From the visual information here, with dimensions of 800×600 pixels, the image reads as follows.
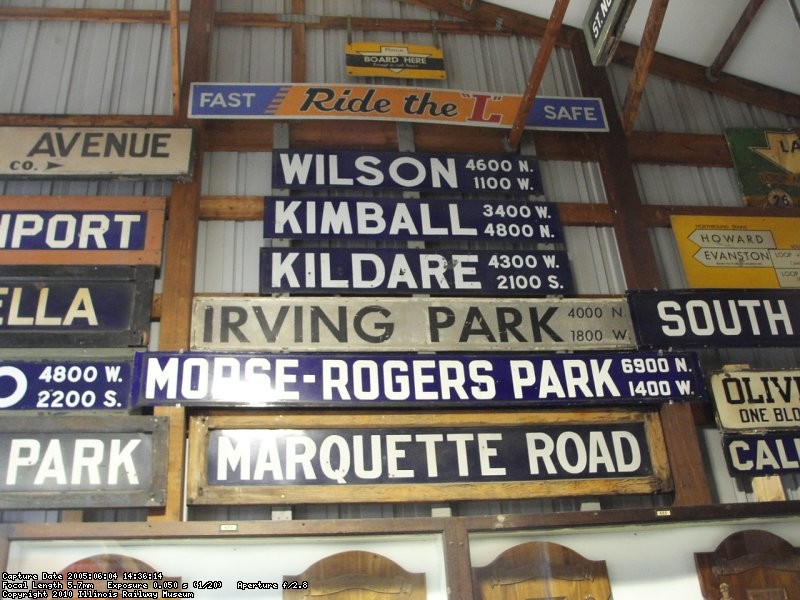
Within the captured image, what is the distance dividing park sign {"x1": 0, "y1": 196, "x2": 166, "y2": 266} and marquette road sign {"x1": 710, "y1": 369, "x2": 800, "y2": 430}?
14.4 ft

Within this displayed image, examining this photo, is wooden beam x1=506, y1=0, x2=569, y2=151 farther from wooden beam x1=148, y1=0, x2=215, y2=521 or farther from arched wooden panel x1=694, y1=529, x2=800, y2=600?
arched wooden panel x1=694, y1=529, x2=800, y2=600

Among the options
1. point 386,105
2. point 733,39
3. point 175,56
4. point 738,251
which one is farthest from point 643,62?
point 175,56

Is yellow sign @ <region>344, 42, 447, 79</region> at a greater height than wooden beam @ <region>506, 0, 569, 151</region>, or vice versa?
yellow sign @ <region>344, 42, 447, 79</region>

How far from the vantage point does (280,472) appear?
5.43 metres

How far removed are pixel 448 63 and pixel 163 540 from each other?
520cm

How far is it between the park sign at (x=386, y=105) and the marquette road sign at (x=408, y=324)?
1.79 m

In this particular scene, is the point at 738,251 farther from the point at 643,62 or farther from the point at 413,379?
the point at 413,379

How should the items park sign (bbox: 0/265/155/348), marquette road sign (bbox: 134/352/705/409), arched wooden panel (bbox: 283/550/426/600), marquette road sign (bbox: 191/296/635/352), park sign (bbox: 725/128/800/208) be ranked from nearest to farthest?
arched wooden panel (bbox: 283/550/426/600) → marquette road sign (bbox: 134/352/705/409) → park sign (bbox: 0/265/155/348) → marquette road sign (bbox: 191/296/635/352) → park sign (bbox: 725/128/800/208)

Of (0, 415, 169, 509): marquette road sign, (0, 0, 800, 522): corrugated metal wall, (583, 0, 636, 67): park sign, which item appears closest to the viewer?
(0, 415, 169, 509): marquette road sign

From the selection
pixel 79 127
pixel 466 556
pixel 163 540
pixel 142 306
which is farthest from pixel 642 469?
pixel 79 127

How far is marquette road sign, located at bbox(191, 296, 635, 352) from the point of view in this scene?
5906mm

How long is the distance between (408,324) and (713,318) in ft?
8.02

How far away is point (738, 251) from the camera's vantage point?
6.97 meters

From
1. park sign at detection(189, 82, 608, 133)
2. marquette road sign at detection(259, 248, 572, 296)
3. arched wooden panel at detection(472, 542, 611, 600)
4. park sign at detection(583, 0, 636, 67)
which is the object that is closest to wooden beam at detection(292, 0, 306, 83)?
park sign at detection(189, 82, 608, 133)
